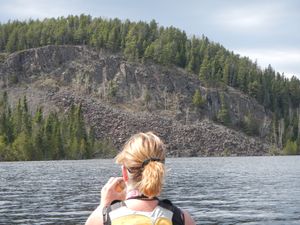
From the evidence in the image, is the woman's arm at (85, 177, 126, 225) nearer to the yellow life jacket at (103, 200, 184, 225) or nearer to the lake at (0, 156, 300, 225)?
the yellow life jacket at (103, 200, 184, 225)

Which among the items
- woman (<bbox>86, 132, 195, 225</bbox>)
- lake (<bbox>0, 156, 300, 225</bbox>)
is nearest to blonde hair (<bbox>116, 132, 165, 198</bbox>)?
woman (<bbox>86, 132, 195, 225</bbox>)

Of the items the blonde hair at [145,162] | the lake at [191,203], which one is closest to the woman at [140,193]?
the blonde hair at [145,162]

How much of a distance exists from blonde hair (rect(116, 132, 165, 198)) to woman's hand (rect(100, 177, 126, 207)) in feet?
0.67

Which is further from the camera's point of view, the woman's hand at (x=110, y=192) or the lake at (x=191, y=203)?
the lake at (x=191, y=203)

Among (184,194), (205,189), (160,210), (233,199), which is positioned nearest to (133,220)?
(160,210)

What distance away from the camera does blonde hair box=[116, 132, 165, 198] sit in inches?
270

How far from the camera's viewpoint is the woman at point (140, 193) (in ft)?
22.4

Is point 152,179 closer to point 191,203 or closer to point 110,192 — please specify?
point 110,192

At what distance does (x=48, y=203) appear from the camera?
41969 mm

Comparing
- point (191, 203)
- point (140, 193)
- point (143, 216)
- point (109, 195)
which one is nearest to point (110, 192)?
point (109, 195)

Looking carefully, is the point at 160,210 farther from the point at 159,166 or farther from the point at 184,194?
the point at 184,194

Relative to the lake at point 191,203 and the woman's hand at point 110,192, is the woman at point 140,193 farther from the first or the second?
the lake at point 191,203

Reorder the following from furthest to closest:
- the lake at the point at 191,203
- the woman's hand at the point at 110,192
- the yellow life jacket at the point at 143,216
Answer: the lake at the point at 191,203
the woman's hand at the point at 110,192
the yellow life jacket at the point at 143,216

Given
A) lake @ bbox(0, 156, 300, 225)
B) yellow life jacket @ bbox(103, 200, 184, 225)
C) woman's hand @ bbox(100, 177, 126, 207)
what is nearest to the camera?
yellow life jacket @ bbox(103, 200, 184, 225)
